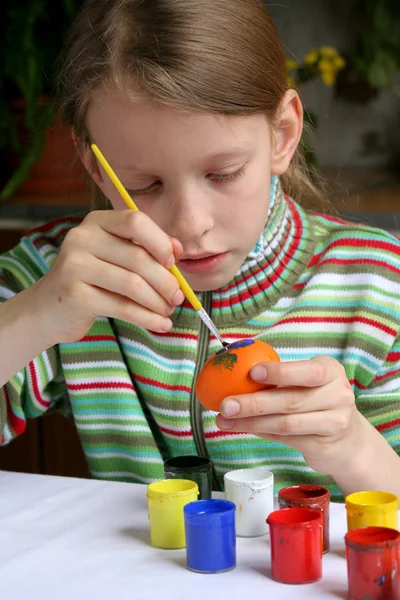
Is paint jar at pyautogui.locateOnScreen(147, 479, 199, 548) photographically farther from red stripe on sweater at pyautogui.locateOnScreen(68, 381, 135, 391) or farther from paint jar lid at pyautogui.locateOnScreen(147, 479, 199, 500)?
red stripe on sweater at pyautogui.locateOnScreen(68, 381, 135, 391)

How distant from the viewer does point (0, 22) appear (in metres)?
2.66

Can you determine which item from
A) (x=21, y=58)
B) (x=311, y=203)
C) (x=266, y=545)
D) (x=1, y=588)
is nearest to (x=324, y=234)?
(x=311, y=203)

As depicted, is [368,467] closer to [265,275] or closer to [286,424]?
[286,424]

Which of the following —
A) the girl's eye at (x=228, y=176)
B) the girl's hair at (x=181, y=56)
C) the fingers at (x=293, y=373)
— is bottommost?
the fingers at (x=293, y=373)

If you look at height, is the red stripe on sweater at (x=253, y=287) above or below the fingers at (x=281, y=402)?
above

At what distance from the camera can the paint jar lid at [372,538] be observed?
744 millimetres

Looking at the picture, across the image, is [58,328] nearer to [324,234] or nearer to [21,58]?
[324,234]

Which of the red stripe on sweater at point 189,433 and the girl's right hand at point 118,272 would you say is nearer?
the girl's right hand at point 118,272

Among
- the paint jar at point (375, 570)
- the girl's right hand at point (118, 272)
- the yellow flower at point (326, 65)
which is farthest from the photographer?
the yellow flower at point (326, 65)

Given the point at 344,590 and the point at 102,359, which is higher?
the point at 102,359

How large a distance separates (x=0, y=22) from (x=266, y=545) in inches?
85.9

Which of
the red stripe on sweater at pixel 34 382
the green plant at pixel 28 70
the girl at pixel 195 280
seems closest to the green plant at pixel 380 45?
the green plant at pixel 28 70

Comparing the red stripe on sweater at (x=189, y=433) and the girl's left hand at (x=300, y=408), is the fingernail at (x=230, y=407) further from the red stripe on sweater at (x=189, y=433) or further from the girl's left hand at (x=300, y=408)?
the red stripe on sweater at (x=189, y=433)

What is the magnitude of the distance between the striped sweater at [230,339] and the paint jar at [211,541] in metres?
0.42
